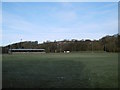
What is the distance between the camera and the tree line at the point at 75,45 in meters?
86.3

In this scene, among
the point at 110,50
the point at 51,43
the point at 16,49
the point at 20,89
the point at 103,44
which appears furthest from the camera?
the point at 51,43

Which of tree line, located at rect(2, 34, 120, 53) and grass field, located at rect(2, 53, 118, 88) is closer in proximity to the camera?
grass field, located at rect(2, 53, 118, 88)

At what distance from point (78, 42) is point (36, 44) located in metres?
23.8

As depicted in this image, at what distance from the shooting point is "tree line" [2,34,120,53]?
283 ft

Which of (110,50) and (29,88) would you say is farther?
(110,50)

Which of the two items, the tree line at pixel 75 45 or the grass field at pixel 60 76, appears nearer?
the grass field at pixel 60 76

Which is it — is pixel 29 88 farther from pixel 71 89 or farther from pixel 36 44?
pixel 36 44

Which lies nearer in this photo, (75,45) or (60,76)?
(60,76)

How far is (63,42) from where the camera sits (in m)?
117

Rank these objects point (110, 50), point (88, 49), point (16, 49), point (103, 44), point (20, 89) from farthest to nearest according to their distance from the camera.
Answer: point (16, 49)
point (88, 49)
point (103, 44)
point (110, 50)
point (20, 89)

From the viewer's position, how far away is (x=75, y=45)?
105m

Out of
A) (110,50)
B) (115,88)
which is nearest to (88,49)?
(110,50)

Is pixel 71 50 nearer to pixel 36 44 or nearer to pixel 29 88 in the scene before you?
pixel 36 44

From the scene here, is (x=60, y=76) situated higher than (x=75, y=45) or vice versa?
(x=75, y=45)
